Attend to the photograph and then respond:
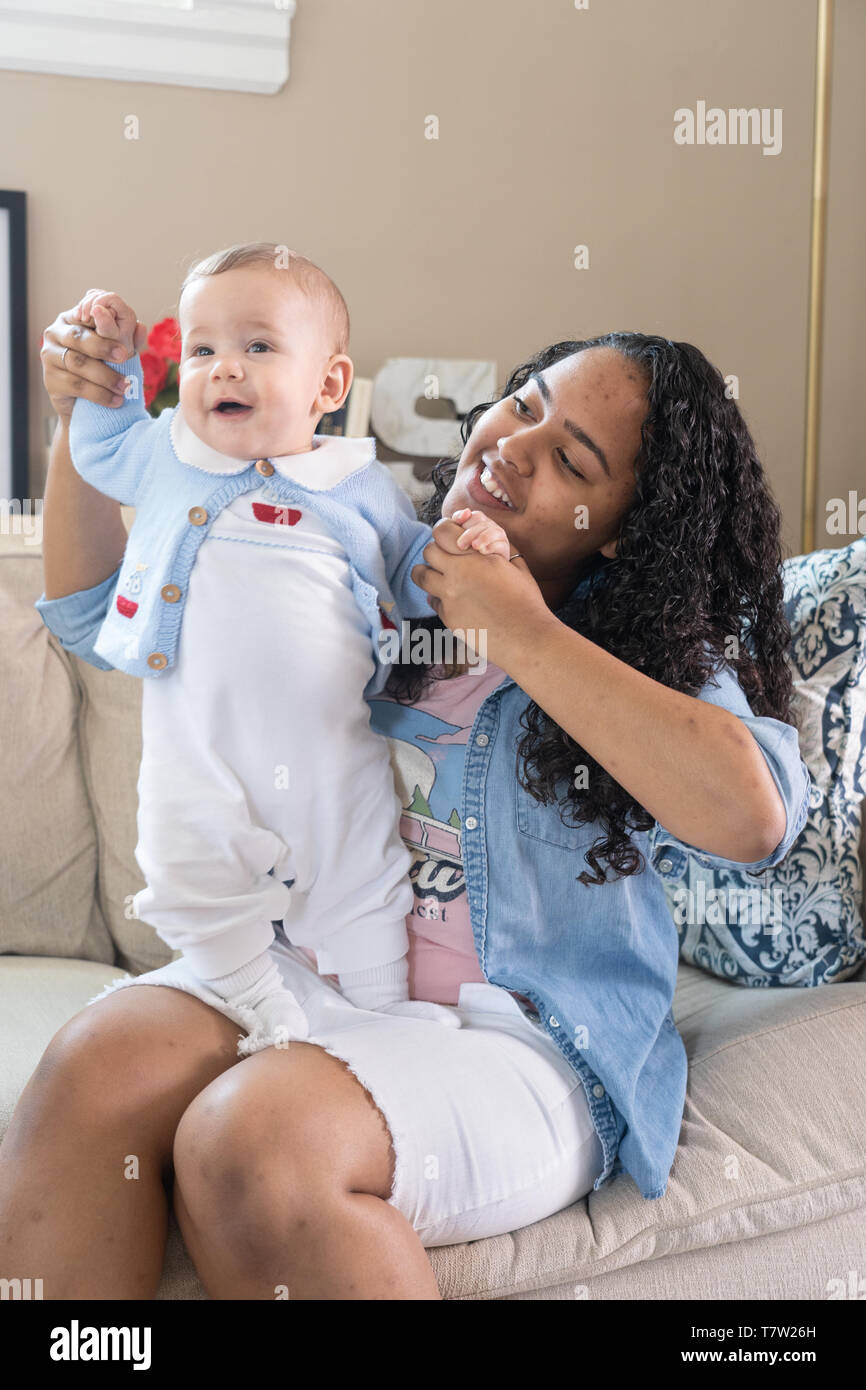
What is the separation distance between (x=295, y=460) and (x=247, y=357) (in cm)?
10

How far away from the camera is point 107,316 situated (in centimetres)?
105

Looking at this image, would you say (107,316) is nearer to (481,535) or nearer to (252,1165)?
(481,535)

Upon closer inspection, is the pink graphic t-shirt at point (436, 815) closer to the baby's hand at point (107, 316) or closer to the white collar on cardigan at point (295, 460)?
the white collar on cardigan at point (295, 460)

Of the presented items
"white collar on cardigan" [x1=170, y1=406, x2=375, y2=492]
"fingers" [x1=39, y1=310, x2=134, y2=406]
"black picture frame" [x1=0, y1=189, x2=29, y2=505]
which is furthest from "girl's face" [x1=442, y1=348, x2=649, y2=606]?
"black picture frame" [x1=0, y1=189, x2=29, y2=505]

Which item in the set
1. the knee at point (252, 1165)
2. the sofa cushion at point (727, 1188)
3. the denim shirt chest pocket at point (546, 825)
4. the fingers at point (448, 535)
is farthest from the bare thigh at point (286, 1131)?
the fingers at point (448, 535)

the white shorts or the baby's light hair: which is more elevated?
the baby's light hair

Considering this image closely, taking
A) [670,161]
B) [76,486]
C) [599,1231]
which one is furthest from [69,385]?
[670,161]

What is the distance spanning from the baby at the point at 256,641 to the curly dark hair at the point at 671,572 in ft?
0.46

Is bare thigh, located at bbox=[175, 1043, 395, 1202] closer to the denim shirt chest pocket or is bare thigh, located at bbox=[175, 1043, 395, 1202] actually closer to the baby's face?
the denim shirt chest pocket

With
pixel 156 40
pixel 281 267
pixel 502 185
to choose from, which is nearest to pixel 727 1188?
pixel 281 267

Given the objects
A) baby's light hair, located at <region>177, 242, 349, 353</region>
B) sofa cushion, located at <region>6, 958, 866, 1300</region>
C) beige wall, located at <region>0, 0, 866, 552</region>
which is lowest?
sofa cushion, located at <region>6, 958, 866, 1300</region>

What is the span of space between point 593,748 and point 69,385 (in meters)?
0.58

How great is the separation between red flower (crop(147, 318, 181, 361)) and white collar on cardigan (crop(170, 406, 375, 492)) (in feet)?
3.09

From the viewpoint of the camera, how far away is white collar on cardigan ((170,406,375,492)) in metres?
1.06
